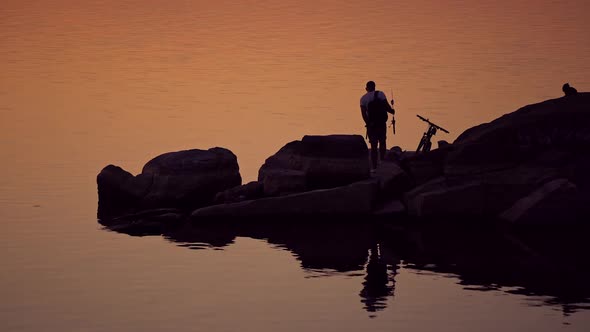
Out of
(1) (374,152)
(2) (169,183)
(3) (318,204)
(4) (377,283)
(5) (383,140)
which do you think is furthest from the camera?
(5) (383,140)

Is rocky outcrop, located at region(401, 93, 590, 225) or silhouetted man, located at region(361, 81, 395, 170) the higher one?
silhouetted man, located at region(361, 81, 395, 170)

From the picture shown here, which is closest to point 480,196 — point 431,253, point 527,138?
point 527,138

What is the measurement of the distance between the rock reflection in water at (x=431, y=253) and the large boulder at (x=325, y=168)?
1222 millimetres

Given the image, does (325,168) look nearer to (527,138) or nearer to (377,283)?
(527,138)

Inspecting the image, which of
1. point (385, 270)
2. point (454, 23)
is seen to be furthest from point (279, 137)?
point (454, 23)

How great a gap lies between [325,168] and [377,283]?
347 inches

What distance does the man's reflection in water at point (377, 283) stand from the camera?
119 feet

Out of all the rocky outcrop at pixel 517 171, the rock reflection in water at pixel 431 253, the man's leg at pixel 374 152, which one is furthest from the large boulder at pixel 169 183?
the rocky outcrop at pixel 517 171

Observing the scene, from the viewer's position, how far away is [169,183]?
48.2 metres

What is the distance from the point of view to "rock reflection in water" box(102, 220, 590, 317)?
3759cm

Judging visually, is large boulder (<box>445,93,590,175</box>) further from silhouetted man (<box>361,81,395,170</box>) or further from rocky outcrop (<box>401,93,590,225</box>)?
silhouetted man (<box>361,81,395,170</box>)

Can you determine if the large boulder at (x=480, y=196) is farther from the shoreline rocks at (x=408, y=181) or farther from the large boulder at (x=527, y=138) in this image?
the large boulder at (x=527, y=138)

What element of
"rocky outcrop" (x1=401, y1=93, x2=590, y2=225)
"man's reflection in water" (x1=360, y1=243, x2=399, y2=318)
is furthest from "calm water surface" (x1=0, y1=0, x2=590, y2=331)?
"rocky outcrop" (x1=401, y1=93, x2=590, y2=225)

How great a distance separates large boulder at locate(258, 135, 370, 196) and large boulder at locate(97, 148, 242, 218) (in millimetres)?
2182
